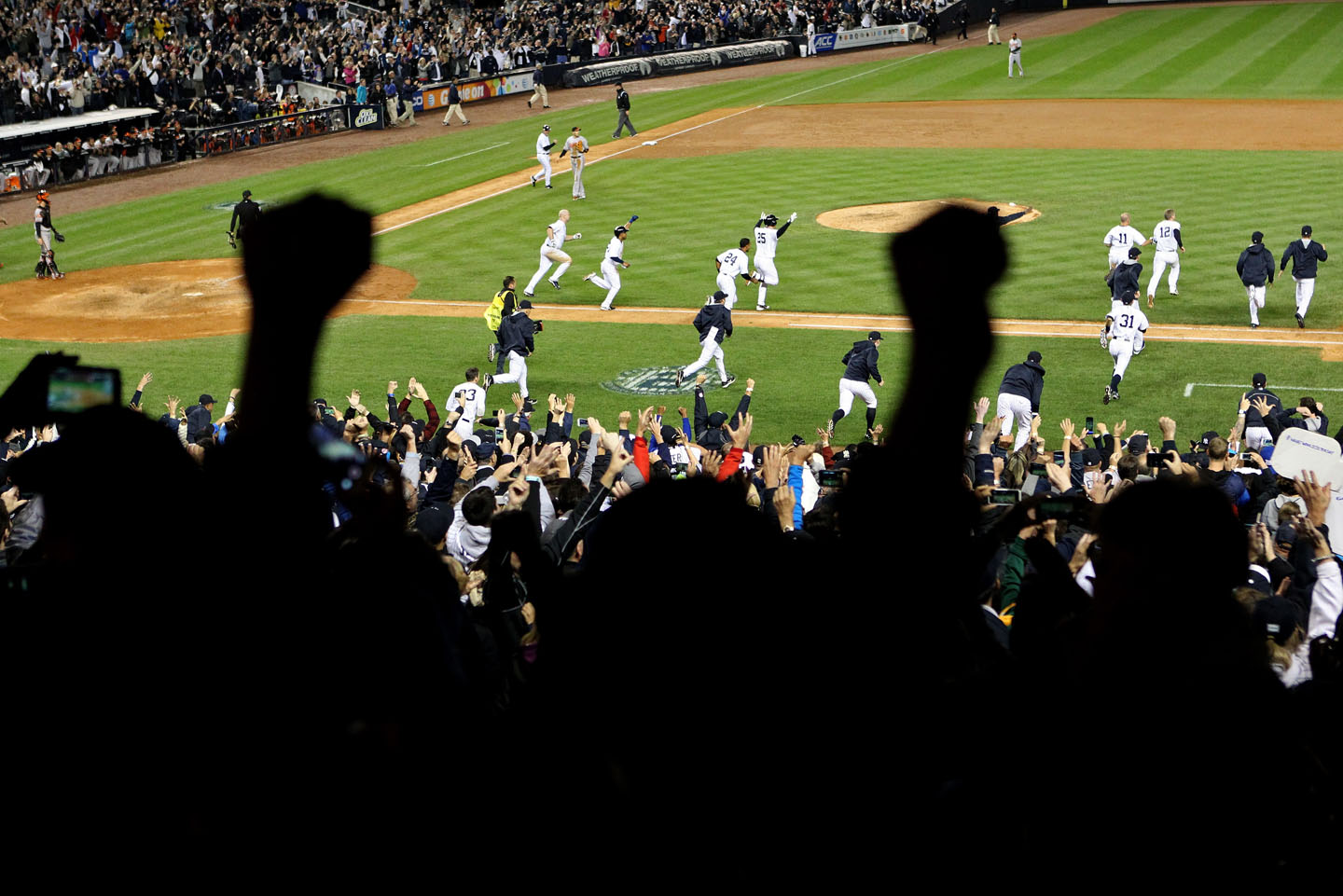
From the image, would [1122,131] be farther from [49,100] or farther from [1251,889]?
[1251,889]

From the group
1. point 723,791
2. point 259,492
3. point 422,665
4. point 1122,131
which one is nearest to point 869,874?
point 723,791

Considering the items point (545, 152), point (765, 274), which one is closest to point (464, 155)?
point (545, 152)

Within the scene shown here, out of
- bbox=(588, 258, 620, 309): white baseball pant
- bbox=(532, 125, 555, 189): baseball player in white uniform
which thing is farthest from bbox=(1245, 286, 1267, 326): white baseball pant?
bbox=(532, 125, 555, 189): baseball player in white uniform

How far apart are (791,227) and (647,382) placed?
33.8 feet

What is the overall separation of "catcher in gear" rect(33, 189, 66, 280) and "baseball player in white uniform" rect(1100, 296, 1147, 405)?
63.6ft

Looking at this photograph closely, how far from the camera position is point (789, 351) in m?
20.3

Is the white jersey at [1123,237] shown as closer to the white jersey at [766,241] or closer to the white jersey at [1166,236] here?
the white jersey at [1166,236]

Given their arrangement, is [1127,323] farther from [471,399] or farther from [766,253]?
[471,399]

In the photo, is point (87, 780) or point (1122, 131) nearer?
point (87, 780)

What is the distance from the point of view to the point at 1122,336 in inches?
686

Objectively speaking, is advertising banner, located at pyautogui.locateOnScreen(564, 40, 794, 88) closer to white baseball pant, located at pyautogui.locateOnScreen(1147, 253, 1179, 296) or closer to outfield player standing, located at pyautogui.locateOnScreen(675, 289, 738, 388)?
white baseball pant, located at pyautogui.locateOnScreen(1147, 253, 1179, 296)

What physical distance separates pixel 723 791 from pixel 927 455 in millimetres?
613

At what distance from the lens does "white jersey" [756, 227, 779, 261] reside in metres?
22.6

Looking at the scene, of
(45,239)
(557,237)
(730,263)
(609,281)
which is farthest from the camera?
(45,239)
